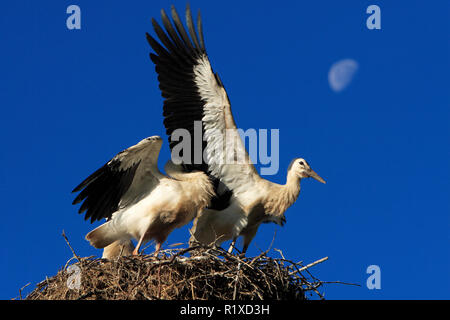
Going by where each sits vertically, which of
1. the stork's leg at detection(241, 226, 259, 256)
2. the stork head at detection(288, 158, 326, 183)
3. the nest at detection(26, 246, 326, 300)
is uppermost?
the stork head at detection(288, 158, 326, 183)

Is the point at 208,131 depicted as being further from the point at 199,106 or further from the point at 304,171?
the point at 304,171

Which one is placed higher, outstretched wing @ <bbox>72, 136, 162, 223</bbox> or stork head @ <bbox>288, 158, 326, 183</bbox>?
stork head @ <bbox>288, 158, 326, 183</bbox>

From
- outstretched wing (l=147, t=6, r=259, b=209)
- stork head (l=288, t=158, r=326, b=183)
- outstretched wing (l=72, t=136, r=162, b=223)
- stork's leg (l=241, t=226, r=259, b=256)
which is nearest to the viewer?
outstretched wing (l=72, t=136, r=162, b=223)

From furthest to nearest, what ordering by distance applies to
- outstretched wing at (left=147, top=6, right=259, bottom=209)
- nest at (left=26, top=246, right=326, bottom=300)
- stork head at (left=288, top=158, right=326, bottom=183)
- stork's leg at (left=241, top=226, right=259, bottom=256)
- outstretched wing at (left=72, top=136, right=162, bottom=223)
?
stork head at (left=288, top=158, right=326, bottom=183) → stork's leg at (left=241, top=226, right=259, bottom=256) → outstretched wing at (left=147, top=6, right=259, bottom=209) → outstretched wing at (left=72, top=136, right=162, bottom=223) → nest at (left=26, top=246, right=326, bottom=300)

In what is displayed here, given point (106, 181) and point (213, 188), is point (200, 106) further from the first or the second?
point (106, 181)

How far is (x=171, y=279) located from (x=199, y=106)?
229 cm

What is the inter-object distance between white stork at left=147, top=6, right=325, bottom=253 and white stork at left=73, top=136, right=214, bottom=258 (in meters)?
0.56

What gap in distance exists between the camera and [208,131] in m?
6.64

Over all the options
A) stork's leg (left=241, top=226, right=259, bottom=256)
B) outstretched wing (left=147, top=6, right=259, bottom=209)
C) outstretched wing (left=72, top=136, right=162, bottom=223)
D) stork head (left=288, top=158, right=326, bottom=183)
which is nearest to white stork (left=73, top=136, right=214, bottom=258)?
outstretched wing (left=72, top=136, right=162, bottom=223)

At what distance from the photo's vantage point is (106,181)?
19.4 feet

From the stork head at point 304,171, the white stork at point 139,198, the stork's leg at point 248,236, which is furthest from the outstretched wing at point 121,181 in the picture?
the stork head at point 304,171

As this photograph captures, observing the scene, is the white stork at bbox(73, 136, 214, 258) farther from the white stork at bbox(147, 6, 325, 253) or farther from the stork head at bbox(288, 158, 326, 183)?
the stork head at bbox(288, 158, 326, 183)

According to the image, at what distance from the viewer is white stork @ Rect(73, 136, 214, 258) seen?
5891mm
